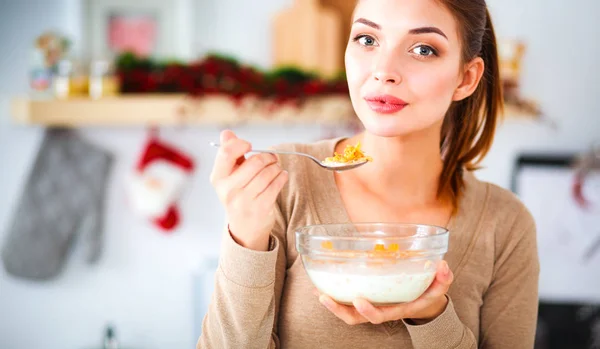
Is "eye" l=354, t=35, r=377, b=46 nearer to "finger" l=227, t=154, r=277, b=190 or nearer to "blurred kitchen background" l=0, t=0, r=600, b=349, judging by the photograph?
"finger" l=227, t=154, r=277, b=190

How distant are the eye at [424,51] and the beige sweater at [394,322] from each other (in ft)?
0.89

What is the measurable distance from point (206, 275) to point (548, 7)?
6.24 ft

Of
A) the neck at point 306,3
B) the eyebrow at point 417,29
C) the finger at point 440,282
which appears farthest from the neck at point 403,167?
the neck at point 306,3

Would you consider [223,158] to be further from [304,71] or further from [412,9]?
[304,71]

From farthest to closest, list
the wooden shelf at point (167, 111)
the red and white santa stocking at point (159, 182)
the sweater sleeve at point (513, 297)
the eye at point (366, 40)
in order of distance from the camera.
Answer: the red and white santa stocking at point (159, 182)
the wooden shelf at point (167, 111)
the sweater sleeve at point (513, 297)
the eye at point (366, 40)

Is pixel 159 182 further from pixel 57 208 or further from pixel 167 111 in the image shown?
pixel 57 208

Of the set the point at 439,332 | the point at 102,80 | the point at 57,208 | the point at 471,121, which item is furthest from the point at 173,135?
the point at 439,332

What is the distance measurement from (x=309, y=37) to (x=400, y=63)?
1.56 meters

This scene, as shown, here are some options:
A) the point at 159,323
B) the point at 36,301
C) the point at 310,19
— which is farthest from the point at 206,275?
the point at 310,19

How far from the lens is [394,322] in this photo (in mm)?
1166

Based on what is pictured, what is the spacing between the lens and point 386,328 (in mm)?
1168

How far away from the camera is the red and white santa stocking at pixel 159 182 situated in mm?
2660

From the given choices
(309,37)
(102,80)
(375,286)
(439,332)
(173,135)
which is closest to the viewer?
(375,286)

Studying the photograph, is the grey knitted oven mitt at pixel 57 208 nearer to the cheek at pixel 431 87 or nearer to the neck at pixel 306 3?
the neck at pixel 306 3
